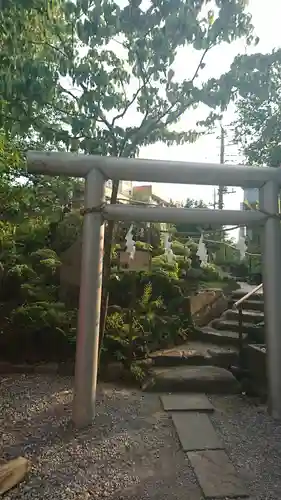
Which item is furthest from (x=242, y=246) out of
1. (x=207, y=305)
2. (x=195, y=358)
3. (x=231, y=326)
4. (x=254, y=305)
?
(x=207, y=305)

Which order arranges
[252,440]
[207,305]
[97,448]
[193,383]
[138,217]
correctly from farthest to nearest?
Result: [207,305]
[193,383]
[138,217]
[252,440]
[97,448]

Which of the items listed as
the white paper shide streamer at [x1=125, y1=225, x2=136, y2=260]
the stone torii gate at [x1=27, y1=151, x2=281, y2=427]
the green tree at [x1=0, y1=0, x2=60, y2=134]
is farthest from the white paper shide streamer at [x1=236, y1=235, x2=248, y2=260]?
the green tree at [x1=0, y1=0, x2=60, y2=134]

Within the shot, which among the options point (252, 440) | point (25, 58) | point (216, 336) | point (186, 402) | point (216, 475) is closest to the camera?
point (216, 475)

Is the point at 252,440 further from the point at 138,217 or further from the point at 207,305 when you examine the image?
the point at 207,305

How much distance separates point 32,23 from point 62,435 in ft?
13.1

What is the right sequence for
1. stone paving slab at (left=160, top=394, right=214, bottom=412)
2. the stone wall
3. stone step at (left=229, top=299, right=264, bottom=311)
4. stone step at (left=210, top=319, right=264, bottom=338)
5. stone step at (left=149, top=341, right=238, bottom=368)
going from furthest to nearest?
the stone wall
stone step at (left=229, top=299, right=264, bottom=311)
stone step at (left=210, top=319, right=264, bottom=338)
stone step at (left=149, top=341, right=238, bottom=368)
stone paving slab at (left=160, top=394, right=214, bottom=412)

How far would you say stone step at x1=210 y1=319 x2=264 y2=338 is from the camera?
519 cm

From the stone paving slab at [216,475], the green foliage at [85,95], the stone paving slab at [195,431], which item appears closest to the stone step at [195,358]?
the green foliage at [85,95]

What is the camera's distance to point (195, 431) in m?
3.22

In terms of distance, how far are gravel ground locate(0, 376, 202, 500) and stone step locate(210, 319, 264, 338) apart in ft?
6.72

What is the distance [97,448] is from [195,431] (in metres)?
0.95

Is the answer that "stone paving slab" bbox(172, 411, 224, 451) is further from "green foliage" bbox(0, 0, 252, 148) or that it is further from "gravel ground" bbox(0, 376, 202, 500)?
"green foliage" bbox(0, 0, 252, 148)

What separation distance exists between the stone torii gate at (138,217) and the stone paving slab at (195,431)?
2.43 ft

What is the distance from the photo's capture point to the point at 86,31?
3447 mm
